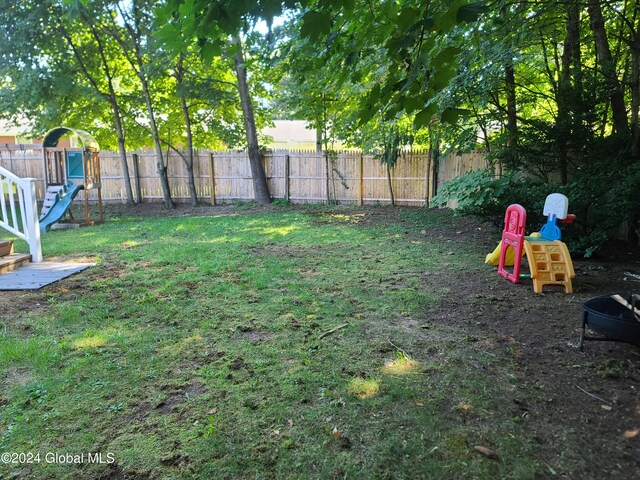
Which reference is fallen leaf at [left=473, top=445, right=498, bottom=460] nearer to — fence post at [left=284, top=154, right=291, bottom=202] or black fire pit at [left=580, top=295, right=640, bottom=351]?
black fire pit at [left=580, top=295, right=640, bottom=351]

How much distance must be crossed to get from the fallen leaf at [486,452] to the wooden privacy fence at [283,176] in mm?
10831

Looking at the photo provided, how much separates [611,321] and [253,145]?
1217cm

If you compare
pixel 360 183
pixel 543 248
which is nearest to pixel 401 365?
pixel 543 248

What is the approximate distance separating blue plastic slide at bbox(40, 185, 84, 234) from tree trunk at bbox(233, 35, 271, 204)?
503cm

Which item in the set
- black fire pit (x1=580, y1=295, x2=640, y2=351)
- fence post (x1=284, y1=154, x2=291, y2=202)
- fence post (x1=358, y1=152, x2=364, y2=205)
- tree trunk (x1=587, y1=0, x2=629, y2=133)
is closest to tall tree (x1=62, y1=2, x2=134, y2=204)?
fence post (x1=284, y1=154, x2=291, y2=202)

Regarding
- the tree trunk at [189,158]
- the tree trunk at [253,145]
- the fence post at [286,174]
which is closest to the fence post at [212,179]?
the tree trunk at [189,158]

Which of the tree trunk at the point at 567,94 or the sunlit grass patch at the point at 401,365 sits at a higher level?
the tree trunk at the point at 567,94

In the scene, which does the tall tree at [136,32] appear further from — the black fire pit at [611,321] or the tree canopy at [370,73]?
the black fire pit at [611,321]

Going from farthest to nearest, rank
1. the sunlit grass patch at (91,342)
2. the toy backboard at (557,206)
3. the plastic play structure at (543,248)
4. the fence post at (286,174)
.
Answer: the fence post at (286,174) < the toy backboard at (557,206) < the plastic play structure at (543,248) < the sunlit grass patch at (91,342)

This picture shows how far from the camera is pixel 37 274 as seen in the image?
5133 mm

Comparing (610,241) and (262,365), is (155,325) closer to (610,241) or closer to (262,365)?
(262,365)

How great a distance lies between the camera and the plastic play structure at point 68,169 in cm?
1053

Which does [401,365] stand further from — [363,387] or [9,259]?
[9,259]

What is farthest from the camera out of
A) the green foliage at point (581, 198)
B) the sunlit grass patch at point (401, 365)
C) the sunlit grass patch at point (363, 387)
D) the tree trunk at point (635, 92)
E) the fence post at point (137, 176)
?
the fence post at point (137, 176)
